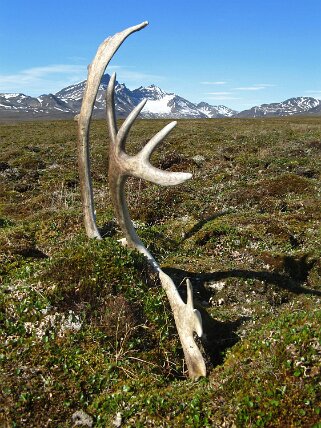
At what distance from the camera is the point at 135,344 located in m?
8.27

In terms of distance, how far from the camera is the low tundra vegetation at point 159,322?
6426 mm

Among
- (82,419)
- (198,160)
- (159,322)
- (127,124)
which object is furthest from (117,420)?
(198,160)

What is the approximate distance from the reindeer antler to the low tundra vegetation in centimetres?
37

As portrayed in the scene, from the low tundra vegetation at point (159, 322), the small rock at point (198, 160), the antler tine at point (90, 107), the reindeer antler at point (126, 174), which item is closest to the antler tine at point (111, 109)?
the reindeer antler at point (126, 174)

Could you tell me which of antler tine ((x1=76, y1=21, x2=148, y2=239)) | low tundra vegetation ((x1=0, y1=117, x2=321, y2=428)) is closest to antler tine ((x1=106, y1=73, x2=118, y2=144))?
antler tine ((x1=76, y1=21, x2=148, y2=239))

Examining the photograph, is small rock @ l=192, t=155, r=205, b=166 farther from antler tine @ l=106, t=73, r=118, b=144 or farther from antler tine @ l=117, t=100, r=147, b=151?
antler tine @ l=117, t=100, r=147, b=151

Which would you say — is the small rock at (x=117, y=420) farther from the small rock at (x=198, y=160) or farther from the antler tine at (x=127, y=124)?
the small rock at (x=198, y=160)

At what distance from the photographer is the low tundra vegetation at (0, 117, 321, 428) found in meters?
6.43

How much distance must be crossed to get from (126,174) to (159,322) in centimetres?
305

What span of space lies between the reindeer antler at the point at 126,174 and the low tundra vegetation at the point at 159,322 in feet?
1.22

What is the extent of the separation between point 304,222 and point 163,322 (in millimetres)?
9385

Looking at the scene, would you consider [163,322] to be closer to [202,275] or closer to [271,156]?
[202,275]

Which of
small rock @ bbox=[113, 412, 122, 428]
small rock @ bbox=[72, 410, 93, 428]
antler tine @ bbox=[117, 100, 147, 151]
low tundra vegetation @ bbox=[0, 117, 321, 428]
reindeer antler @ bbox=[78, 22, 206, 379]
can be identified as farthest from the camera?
antler tine @ bbox=[117, 100, 147, 151]

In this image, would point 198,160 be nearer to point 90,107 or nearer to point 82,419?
point 90,107
